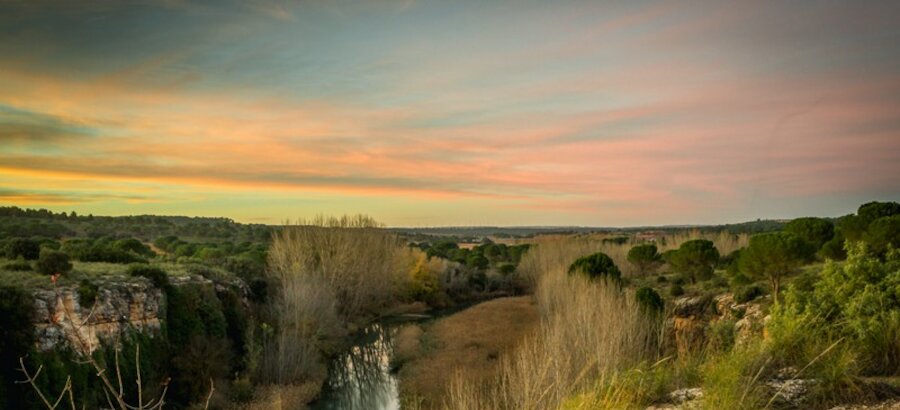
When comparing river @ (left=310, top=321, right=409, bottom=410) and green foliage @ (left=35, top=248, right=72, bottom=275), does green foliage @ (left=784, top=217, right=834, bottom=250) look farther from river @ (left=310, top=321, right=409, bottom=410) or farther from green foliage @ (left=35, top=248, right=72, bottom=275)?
green foliage @ (left=35, top=248, right=72, bottom=275)

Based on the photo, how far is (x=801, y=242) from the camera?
26688 mm

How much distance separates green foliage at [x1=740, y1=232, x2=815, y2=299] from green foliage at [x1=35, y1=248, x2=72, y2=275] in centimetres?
3034

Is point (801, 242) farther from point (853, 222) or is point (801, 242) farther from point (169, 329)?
point (169, 329)

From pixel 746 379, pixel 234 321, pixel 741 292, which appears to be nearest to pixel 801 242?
pixel 741 292

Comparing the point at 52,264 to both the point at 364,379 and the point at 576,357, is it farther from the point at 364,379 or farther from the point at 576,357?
the point at 576,357

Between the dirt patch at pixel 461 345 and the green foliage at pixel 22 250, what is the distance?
2005 cm

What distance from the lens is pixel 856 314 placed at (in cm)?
1083

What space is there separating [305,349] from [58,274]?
41.9 feet

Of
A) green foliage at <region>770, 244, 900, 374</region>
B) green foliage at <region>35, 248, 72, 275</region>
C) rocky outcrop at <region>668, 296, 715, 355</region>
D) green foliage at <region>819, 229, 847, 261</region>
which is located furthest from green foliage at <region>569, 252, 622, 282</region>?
green foliage at <region>35, 248, 72, 275</region>

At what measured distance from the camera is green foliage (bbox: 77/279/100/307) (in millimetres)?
22638

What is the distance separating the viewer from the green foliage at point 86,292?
891 inches

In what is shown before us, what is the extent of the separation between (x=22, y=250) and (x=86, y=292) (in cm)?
937

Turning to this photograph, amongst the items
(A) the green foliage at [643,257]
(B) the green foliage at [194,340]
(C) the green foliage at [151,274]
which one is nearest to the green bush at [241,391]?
(B) the green foliage at [194,340]

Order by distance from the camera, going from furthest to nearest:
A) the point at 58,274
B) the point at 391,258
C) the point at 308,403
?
the point at 391,258, the point at 308,403, the point at 58,274
